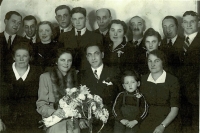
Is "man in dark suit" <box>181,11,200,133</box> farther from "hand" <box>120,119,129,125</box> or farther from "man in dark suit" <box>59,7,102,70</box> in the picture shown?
"man in dark suit" <box>59,7,102,70</box>

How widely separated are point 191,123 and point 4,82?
65.8 inches

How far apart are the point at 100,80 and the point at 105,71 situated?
9cm

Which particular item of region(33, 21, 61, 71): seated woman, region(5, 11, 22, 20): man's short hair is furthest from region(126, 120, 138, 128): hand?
region(5, 11, 22, 20): man's short hair

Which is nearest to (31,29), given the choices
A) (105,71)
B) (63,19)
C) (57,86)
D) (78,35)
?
(63,19)

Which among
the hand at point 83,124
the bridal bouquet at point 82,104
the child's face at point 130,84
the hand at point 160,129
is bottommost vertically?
the hand at point 160,129

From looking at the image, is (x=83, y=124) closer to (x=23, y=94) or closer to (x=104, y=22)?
(x=23, y=94)

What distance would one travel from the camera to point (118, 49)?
2.50 m

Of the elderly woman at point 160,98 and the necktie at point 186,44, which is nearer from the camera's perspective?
the elderly woman at point 160,98

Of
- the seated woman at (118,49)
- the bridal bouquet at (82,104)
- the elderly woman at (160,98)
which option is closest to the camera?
the bridal bouquet at (82,104)

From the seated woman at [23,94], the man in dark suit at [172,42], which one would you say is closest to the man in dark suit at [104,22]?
the man in dark suit at [172,42]

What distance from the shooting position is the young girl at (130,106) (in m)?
2.34

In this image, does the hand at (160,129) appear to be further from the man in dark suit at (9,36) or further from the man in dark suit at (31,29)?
the man in dark suit at (9,36)

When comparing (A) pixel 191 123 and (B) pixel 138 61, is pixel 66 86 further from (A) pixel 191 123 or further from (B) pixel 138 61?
(A) pixel 191 123

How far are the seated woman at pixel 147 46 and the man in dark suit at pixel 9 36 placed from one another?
1059 millimetres
